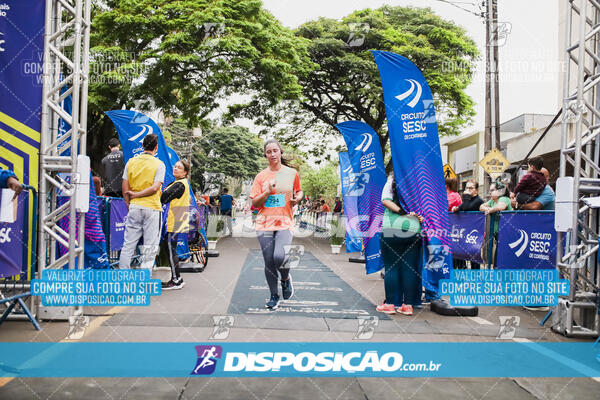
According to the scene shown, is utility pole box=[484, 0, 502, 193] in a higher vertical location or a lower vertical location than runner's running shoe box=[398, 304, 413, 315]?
higher

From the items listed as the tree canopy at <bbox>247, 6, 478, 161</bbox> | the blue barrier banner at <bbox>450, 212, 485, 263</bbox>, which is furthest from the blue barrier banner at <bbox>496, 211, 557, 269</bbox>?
the tree canopy at <bbox>247, 6, 478, 161</bbox>

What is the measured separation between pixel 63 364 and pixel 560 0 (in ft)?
67.3

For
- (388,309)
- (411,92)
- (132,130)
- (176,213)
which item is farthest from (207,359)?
(132,130)

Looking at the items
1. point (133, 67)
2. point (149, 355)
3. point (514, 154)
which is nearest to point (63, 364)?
point (149, 355)

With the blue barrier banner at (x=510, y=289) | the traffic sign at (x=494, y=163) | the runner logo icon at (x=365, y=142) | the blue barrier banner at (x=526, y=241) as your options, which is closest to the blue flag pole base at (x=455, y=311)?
the blue barrier banner at (x=510, y=289)

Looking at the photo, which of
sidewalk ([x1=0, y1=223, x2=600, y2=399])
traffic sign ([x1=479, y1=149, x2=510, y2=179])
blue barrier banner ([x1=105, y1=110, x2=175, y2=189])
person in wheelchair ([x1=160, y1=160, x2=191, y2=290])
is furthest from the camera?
traffic sign ([x1=479, y1=149, x2=510, y2=179])

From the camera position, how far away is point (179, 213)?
770cm

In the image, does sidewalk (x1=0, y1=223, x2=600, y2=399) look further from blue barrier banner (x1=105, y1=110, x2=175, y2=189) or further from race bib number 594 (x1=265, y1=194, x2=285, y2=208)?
blue barrier banner (x1=105, y1=110, x2=175, y2=189)

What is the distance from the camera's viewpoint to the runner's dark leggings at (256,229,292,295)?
5.89 meters

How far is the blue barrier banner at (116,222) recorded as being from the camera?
7.71 metres

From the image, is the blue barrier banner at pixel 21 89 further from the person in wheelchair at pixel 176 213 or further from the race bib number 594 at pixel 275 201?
the race bib number 594 at pixel 275 201

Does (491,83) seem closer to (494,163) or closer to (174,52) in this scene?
(494,163)

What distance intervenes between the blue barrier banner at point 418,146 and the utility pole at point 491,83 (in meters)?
9.15

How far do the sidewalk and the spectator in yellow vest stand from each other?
69 centimetres
